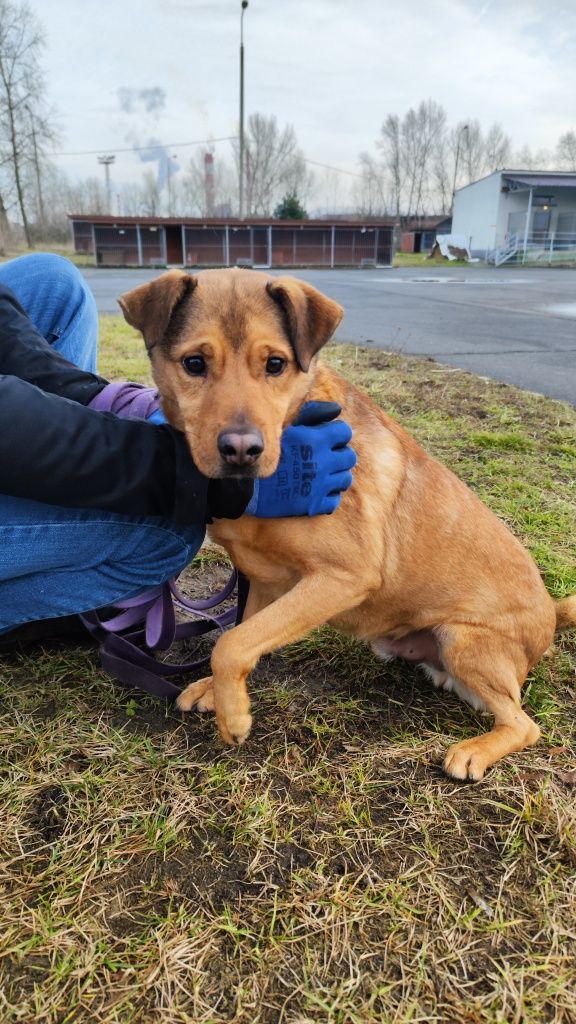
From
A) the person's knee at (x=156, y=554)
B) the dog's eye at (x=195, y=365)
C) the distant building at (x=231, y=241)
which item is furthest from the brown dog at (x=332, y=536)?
the distant building at (x=231, y=241)

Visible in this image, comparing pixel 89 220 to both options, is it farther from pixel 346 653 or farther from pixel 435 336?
pixel 346 653

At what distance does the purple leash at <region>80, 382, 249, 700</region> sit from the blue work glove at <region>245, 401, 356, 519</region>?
74 centimetres

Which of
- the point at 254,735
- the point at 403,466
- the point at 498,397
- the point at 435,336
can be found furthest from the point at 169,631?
the point at 435,336

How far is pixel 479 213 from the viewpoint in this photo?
62906 millimetres

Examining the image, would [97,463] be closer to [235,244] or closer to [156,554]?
[156,554]

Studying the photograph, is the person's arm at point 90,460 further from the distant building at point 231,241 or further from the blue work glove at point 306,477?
the distant building at point 231,241

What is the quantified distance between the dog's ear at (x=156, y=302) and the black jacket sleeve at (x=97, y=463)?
0.35 meters

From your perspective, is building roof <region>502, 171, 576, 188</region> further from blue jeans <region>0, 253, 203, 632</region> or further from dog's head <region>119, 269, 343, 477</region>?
blue jeans <region>0, 253, 203, 632</region>

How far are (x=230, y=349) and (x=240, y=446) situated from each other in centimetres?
46

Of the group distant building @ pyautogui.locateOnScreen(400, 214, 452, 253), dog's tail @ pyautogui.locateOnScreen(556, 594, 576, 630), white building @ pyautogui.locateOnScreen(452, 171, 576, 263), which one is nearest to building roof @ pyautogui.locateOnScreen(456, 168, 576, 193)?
white building @ pyautogui.locateOnScreen(452, 171, 576, 263)

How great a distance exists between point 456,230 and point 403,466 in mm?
Result: 72998

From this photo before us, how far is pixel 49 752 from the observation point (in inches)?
95.3

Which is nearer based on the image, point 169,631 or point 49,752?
point 49,752

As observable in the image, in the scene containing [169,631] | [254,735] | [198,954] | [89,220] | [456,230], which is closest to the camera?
[198,954]
